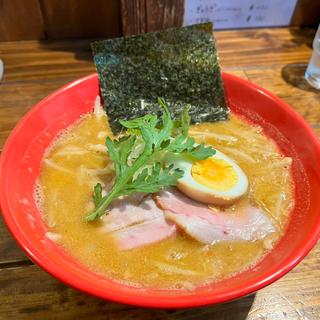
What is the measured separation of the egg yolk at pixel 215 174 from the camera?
110cm

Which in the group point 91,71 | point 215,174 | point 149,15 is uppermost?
point 149,15

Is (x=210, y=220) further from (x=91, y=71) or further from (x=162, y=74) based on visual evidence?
(x=91, y=71)

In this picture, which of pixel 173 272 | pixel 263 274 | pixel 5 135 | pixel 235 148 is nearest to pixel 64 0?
pixel 5 135

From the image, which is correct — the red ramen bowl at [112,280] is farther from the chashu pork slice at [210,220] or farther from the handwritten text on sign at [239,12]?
the handwritten text on sign at [239,12]

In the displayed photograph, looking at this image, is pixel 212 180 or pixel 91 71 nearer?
pixel 212 180

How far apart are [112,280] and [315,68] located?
137 cm

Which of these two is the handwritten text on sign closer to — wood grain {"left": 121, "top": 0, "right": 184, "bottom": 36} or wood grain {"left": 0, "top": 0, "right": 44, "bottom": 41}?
wood grain {"left": 121, "top": 0, "right": 184, "bottom": 36}

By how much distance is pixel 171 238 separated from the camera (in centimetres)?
104

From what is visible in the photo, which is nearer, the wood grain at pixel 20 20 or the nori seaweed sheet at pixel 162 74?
the nori seaweed sheet at pixel 162 74

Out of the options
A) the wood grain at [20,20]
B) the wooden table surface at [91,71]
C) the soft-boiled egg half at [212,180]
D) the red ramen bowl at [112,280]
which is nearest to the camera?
the red ramen bowl at [112,280]

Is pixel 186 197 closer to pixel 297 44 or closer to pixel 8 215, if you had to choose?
pixel 8 215

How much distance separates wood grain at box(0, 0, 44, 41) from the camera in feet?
5.96

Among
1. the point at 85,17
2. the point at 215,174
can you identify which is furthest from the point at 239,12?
the point at 215,174

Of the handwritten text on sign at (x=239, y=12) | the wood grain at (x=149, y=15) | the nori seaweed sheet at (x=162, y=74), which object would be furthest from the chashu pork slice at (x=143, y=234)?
the handwritten text on sign at (x=239, y=12)
